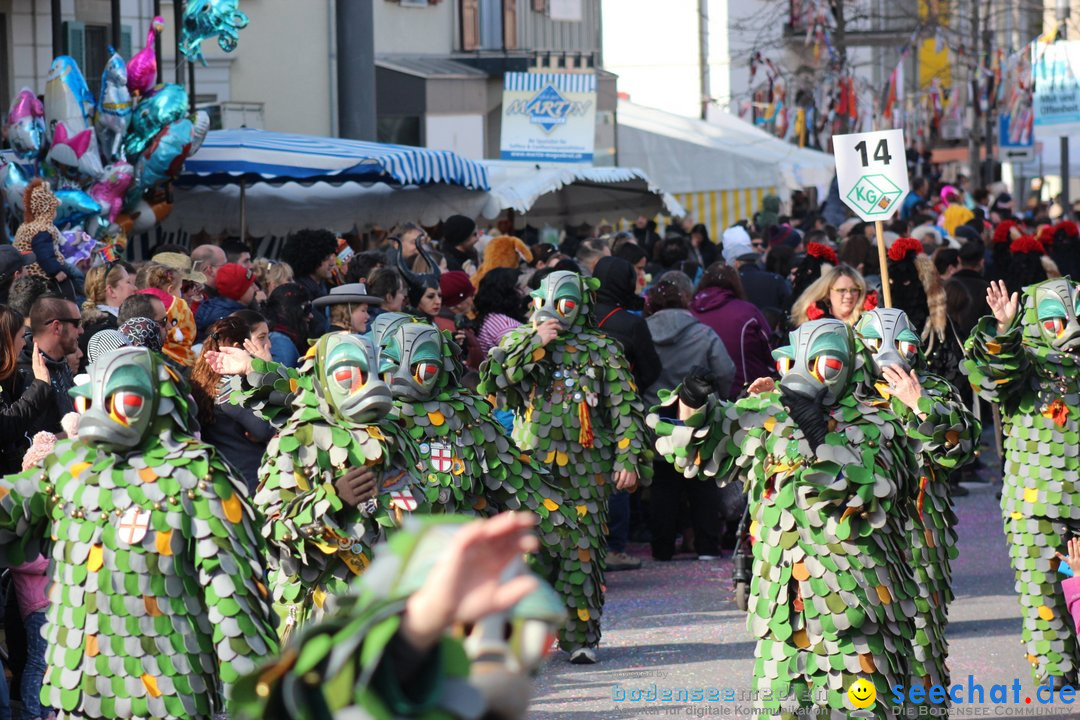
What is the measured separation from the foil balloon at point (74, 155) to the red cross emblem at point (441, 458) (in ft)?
17.7

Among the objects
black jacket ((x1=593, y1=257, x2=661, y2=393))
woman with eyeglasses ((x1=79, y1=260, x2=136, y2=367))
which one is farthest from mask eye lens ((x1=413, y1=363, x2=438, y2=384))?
black jacket ((x1=593, y1=257, x2=661, y2=393))

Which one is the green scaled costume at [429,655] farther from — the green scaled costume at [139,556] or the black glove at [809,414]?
the black glove at [809,414]

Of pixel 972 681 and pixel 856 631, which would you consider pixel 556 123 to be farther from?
pixel 856 631

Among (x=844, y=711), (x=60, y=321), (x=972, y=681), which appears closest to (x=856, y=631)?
(x=844, y=711)

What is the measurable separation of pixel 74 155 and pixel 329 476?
5.96 meters

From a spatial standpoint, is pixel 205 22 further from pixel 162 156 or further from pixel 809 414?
pixel 809 414

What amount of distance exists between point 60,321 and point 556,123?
9.19 m

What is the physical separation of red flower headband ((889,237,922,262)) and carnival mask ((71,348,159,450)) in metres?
6.99

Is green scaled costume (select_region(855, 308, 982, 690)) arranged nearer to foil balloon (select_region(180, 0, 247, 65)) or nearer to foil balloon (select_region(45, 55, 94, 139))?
foil balloon (select_region(45, 55, 94, 139))

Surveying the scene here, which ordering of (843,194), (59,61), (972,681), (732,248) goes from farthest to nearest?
(732,248)
(59,61)
(843,194)
(972,681)

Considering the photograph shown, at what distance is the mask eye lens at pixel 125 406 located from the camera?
4695mm

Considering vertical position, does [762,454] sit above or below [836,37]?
below

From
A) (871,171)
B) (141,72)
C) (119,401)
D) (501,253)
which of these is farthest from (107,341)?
(501,253)

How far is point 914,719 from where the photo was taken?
6047 mm
